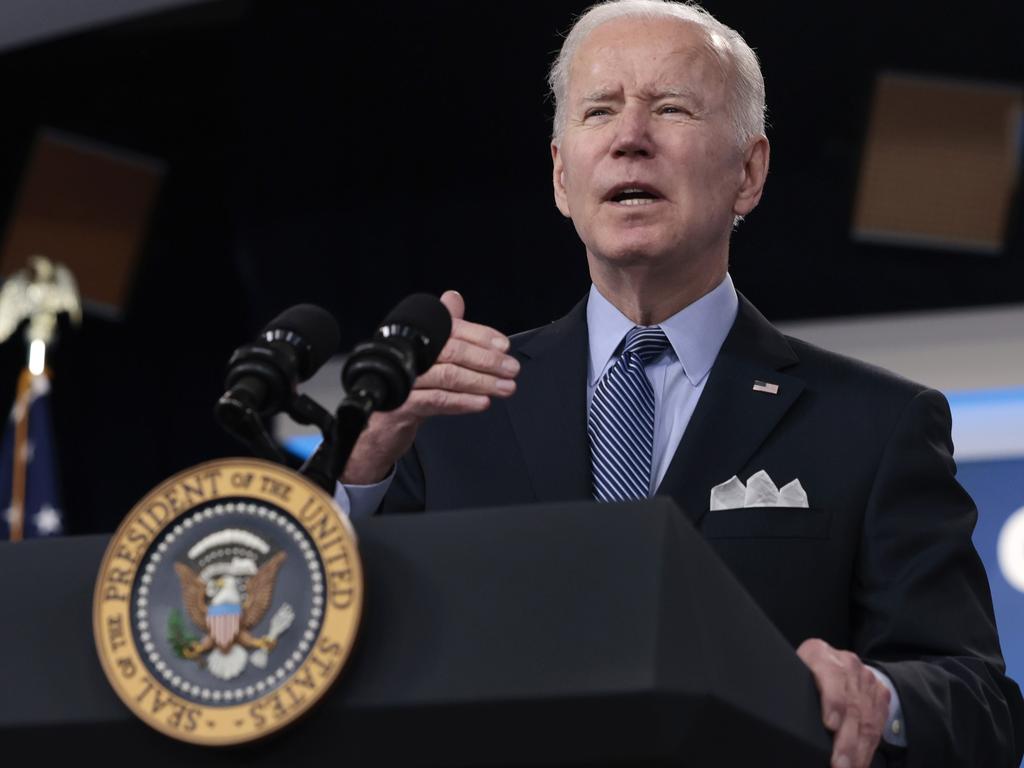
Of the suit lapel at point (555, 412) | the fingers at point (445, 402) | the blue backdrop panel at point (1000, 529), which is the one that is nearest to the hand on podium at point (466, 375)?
the fingers at point (445, 402)

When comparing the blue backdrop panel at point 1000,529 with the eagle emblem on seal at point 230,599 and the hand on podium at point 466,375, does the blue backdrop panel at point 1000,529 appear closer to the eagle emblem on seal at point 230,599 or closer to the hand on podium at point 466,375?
the hand on podium at point 466,375

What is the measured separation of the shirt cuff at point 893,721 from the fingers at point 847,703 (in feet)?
0.14

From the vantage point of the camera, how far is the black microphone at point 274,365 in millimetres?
1126

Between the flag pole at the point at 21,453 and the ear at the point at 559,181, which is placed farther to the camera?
the flag pole at the point at 21,453

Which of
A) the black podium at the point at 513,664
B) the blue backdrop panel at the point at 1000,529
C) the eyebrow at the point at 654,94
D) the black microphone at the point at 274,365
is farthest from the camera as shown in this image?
the blue backdrop panel at the point at 1000,529

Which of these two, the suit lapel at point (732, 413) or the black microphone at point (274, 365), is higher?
the black microphone at point (274, 365)

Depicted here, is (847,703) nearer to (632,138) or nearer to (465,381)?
(465,381)

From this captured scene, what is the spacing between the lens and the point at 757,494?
1.57 m

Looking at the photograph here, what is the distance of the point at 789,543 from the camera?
155 cm

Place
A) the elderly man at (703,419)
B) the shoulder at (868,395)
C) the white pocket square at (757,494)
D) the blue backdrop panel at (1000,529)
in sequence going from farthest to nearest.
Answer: the blue backdrop panel at (1000,529)
the shoulder at (868,395)
the white pocket square at (757,494)
the elderly man at (703,419)

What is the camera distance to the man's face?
172 cm

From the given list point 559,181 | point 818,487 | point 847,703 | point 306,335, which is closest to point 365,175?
point 559,181

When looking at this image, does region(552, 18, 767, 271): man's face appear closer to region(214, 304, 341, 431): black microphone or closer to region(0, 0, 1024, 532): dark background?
region(214, 304, 341, 431): black microphone

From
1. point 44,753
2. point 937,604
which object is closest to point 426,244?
point 937,604
